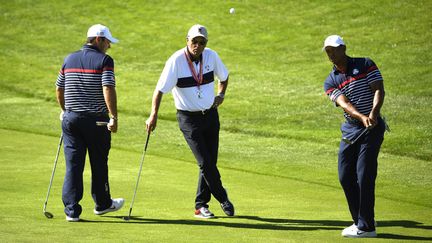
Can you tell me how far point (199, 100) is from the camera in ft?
36.3

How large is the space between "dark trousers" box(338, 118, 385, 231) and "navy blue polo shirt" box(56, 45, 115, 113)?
2.85 m

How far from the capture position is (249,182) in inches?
534

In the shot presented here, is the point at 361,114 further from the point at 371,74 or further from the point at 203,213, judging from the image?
the point at 203,213

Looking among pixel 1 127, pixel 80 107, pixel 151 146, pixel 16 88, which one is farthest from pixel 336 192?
pixel 16 88

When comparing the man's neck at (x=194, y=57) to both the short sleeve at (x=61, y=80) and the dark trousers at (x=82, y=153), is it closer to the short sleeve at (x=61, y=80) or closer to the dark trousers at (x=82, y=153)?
the dark trousers at (x=82, y=153)

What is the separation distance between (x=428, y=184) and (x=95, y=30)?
6.35m

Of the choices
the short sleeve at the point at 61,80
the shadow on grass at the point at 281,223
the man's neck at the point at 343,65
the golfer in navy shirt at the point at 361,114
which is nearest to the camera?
the golfer in navy shirt at the point at 361,114

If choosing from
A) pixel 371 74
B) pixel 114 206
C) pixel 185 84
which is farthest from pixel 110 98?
pixel 371 74

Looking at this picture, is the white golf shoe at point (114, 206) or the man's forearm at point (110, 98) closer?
the man's forearm at point (110, 98)

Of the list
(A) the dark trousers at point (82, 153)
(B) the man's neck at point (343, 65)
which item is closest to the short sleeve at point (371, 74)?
(B) the man's neck at point (343, 65)

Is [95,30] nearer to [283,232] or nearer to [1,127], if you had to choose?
[283,232]

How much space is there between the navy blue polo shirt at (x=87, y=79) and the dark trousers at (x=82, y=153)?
113 mm

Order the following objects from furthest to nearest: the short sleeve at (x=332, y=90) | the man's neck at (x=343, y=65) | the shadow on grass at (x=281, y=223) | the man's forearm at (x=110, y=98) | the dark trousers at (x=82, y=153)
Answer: the dark trousers at (x=82, y=153) → the man's forearm at (x=110, y=98) → the shadow on grass at (x=281, y=223) → the short sleeve at (x=332, y=90) → the man's neck at (x=343, y=65)

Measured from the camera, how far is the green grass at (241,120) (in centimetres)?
1059
